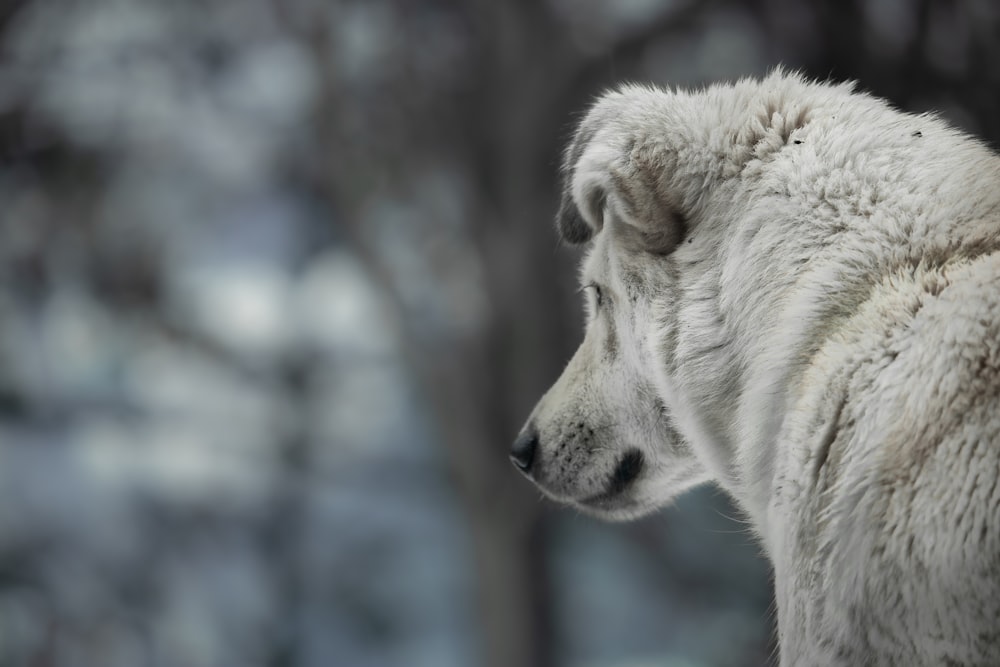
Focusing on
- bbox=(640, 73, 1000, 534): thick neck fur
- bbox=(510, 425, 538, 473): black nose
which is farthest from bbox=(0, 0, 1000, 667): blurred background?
bbox=(640, 73, 1000, 534): thick neck fur

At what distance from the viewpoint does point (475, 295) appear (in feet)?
34.2

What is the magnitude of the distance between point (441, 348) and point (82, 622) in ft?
13.8

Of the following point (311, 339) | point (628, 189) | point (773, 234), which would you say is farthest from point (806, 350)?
point (311, 339)

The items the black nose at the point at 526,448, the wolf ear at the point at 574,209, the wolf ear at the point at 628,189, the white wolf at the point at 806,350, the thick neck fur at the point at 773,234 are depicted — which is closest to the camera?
the white wolf at the point at 806,350

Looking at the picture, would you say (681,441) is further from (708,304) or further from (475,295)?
(475,295)

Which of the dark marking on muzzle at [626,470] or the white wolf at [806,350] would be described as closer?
the white wolf at [806,350]

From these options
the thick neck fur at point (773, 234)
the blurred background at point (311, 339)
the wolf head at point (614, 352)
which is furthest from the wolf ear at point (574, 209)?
the blurred background at point (311, 339)

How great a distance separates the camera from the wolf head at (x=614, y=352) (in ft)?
8.75

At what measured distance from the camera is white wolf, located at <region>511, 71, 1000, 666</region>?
73.2 inches

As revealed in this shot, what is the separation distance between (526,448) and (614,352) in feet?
1.36

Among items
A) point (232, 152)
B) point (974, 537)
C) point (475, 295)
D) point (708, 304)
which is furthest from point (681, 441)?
point (232, 152)

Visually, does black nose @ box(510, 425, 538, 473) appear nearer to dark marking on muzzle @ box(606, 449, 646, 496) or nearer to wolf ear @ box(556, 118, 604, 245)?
dark marking on muzzle @ box(606, 449, 646, 496)

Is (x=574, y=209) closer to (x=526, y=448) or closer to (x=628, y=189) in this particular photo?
(x=628, y=189)

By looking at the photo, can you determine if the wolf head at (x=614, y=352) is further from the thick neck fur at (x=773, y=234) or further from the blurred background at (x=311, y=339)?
the blurred background at (x=311, y=339)
